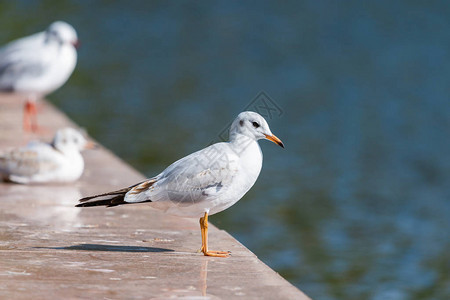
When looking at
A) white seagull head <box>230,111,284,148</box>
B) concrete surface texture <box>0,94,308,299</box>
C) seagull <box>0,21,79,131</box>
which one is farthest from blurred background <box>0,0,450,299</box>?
seagull <box>0,21,79,131</box>

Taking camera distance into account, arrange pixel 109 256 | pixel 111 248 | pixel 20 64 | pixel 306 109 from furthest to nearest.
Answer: pixel 306 109
pixel 20 64
pixel 111 248
pixel 109 256

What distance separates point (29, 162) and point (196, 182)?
281cm

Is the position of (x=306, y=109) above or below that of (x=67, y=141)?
above

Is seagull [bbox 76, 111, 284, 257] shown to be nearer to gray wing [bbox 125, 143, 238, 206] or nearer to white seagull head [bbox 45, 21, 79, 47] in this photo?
gray wing [bbox 125, 143, 238, 206]

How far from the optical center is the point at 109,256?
5445 mm

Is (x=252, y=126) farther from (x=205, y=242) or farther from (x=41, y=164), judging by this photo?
(x=41, y=164)

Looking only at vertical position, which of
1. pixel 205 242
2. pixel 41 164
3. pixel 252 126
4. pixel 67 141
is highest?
pixel 67 141

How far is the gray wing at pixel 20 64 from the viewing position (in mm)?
11062

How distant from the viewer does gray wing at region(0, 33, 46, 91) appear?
11.1 m

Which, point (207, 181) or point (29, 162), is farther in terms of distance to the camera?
point (29, 162)

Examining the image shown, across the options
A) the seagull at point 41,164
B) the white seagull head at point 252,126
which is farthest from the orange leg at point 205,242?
the seagull at point 41,164

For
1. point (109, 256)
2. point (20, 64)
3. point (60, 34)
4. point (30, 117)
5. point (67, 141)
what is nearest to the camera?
point (109, 256)

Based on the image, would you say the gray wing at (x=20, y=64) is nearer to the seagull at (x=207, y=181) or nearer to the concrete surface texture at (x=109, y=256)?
the concrete surface texture at (x=109, y=256)

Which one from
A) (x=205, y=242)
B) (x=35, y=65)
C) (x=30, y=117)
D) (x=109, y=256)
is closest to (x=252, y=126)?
(x=205, y=242)
